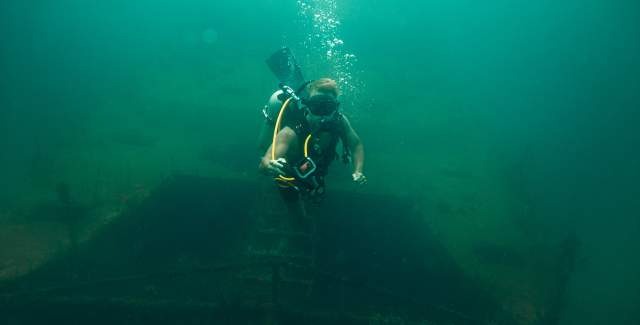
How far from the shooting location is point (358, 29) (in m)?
40.5

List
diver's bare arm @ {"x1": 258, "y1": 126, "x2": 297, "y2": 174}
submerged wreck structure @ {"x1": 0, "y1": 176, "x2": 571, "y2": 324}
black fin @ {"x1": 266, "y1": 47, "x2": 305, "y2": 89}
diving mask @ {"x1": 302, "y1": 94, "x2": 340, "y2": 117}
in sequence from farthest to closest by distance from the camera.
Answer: black fin @ {"x1": 266, "y1": 47, "x2": 305, "y2": 89}, submerged wreck structure @ {"x1": 0, "y1": 176, "x2": 571, "y2": 324}, diving mask @ {"x1": 302, "y1": 94, "x2": 340, "y2": 117}, diver's bare arm @ {"x1": 258, "y1": 126, "x2": 297, "y2": 174}

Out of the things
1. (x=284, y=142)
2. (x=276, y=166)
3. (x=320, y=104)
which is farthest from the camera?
(x=320, y=104)

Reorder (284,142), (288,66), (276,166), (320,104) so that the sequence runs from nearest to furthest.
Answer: (276,166), (284,142), (320,104), (288,66)

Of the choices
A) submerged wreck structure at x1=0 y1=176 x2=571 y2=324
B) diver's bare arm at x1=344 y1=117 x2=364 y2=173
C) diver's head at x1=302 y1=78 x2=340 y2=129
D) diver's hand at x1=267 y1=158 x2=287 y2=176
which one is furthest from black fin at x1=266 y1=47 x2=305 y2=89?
diver's hand at x1=267 y1=158 x2=287 y2=176

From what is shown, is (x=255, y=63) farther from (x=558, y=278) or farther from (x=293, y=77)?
(x=558, y=278)

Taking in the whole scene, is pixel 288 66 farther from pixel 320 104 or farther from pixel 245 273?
pixel 245 273

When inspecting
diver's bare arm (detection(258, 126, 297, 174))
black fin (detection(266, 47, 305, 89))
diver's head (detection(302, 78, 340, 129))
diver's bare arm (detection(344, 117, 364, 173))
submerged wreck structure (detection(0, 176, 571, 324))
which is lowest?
submerged wreck structure (detection(0, 176, 571, 324))

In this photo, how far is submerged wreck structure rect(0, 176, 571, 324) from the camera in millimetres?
4051

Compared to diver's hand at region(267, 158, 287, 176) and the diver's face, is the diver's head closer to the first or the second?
the diver's face

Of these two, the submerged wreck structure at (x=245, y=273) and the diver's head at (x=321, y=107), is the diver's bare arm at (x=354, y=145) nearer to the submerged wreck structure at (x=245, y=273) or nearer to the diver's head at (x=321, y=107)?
the diver's head at (x=321, y=107)

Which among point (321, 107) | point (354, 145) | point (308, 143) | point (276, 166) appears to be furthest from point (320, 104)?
point (276, 166)

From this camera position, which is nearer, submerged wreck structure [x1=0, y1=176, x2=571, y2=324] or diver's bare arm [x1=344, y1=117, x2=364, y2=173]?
submerged wreck structure [x1=0, y1=176, x2=571, y2=324]

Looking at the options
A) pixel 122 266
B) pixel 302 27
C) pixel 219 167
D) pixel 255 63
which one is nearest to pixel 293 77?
pixel 219 167

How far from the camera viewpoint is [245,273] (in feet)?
14.6
